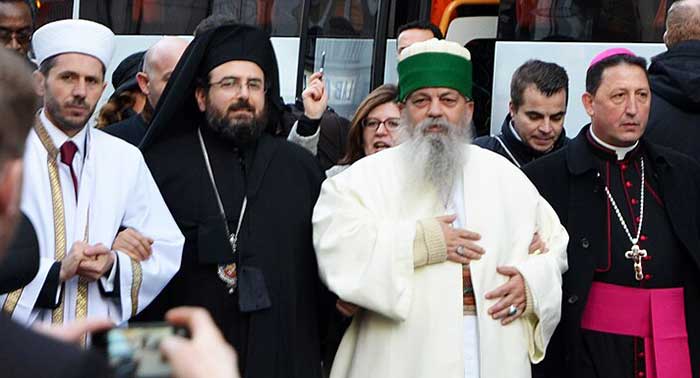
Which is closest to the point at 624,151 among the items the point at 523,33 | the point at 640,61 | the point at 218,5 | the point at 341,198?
the point at 640,61

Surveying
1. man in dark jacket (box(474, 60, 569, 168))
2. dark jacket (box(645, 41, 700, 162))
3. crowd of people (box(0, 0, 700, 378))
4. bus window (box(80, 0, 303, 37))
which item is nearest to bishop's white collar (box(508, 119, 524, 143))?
man in dark jacket (box(474, 60, 569, 168))

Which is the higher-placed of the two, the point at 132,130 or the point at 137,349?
the point at 132,130

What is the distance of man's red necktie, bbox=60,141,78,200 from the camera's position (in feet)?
15.3

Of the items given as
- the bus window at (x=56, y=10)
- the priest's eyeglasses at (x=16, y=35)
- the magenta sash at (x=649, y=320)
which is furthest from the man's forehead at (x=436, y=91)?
the bus window at (x=56, y=10)

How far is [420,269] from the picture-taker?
4.70 meters

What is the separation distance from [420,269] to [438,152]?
0.42 meters

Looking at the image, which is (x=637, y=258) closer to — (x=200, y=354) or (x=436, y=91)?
(x=436, y=91)

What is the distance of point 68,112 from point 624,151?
2.12 metres

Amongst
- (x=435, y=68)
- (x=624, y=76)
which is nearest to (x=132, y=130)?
(x=435, y=68)

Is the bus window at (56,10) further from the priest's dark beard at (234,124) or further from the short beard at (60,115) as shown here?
the short beard at (60,115)

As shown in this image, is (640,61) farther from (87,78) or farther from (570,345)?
(87,78)

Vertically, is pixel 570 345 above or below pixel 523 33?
below

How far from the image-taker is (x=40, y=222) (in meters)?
4.52

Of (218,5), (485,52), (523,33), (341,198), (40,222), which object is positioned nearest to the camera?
(40,222)
